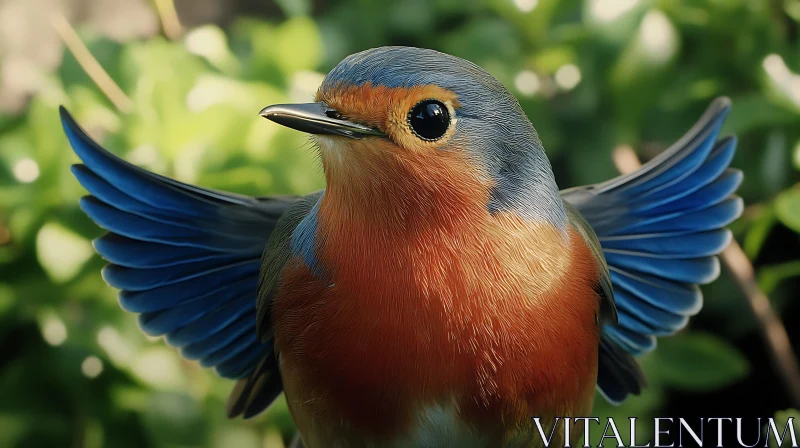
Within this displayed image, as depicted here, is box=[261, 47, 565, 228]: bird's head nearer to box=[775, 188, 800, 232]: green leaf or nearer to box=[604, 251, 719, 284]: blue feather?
box=[604, 251, 719, 284]: blue feather

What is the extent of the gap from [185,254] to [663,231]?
0.66m

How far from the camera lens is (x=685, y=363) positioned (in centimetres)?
208

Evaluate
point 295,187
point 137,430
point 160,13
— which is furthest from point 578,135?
point 137,430

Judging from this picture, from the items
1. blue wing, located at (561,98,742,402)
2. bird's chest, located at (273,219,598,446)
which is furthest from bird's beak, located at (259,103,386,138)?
blue wing, located at (561,98,742,402)

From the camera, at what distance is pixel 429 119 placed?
1022 millimetres

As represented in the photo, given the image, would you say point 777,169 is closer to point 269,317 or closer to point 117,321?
point 269,317

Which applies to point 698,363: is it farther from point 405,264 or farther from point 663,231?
point 405,264

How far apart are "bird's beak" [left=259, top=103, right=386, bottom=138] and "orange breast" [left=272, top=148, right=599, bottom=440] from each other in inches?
3.6

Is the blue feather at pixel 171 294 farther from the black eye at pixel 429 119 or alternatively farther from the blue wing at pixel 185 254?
the black eye at pixel 429 119

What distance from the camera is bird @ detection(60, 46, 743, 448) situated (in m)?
1.02

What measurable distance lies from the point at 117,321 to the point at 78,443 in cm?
29

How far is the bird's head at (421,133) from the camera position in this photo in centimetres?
99

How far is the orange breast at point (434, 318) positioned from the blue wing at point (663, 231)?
0.80ft

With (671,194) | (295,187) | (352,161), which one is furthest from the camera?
(295,187)
